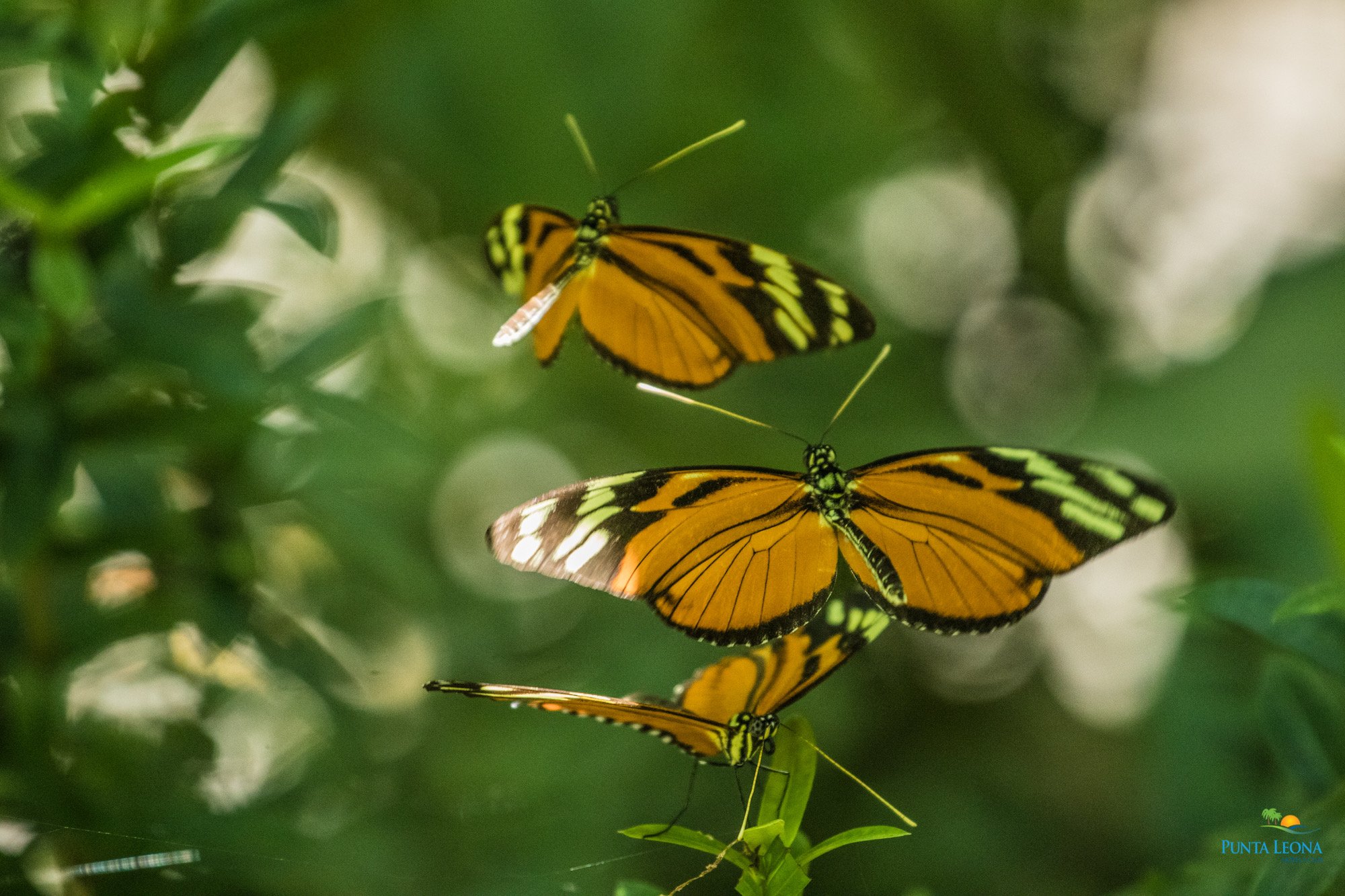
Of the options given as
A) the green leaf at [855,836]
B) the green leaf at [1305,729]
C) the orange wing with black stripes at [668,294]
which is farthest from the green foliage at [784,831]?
the green leaf at [1305,729]

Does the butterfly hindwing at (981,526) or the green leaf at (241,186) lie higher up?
the green leaf at (241,186)

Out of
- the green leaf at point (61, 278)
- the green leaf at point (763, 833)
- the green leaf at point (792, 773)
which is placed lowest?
the green leaf at point (763, 833)

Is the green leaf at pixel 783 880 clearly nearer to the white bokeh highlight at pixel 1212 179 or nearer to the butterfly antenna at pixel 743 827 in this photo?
the butterfly antenna at pixel 743 827

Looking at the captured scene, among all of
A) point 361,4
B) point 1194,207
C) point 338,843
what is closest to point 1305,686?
point 338,843

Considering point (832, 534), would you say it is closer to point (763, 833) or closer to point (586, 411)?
point (763, 833)

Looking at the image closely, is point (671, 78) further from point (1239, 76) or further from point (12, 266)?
point (12, 266)

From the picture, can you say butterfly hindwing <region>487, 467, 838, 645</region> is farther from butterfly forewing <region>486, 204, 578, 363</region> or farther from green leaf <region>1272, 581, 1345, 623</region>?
green leaf <region>1272, 581, 1345, 623</region>

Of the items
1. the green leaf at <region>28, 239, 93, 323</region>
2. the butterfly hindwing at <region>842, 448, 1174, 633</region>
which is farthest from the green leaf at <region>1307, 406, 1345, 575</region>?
the green leaf at <region>28, 239, 93, 323</region>
